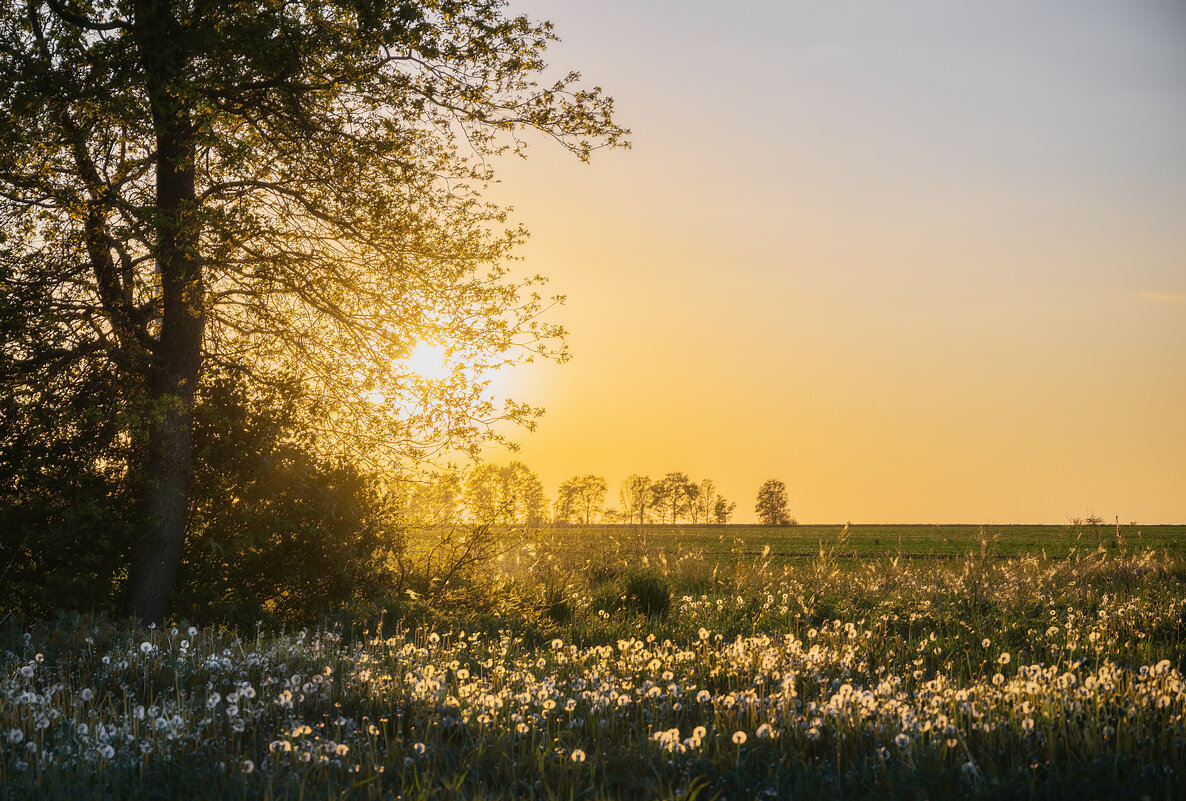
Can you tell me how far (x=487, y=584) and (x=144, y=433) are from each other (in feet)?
16.7

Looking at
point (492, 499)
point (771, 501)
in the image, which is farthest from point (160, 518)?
point (771, 501)

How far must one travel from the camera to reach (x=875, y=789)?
3.74 meters

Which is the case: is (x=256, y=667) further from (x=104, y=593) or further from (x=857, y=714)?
(x=104, y=593)

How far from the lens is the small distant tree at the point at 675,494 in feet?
345

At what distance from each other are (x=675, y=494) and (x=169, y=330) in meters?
96.6

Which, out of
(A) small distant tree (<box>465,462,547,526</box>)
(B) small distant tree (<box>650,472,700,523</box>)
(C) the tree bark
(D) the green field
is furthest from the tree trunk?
(B) small distant tree (<box>650,472,700,523</box>)

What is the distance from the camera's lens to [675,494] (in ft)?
348

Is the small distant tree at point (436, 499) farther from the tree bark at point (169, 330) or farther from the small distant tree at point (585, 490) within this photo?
the small distant tree at point (585, 490)

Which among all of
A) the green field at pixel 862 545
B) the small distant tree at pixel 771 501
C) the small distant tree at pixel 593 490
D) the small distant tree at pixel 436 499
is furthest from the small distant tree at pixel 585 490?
the small distant tree at pixel 436 499

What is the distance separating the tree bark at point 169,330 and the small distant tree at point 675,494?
312ft

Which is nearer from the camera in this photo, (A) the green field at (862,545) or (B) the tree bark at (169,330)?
(B) the tree bark at (169,330)

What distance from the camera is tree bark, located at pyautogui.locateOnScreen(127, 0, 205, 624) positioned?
32.4ft

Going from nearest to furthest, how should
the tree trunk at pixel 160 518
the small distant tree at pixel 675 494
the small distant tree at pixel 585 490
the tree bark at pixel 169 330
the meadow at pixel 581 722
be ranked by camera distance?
the meadow at pixel 581 722 → the tree bark at pixel 169 330 → the tree trunk at pixel 160 518 → the small distant tree at pixel 585 490 → the small distant tree at pixel 675 494

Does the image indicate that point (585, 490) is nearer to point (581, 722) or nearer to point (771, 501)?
point (771, 501)
